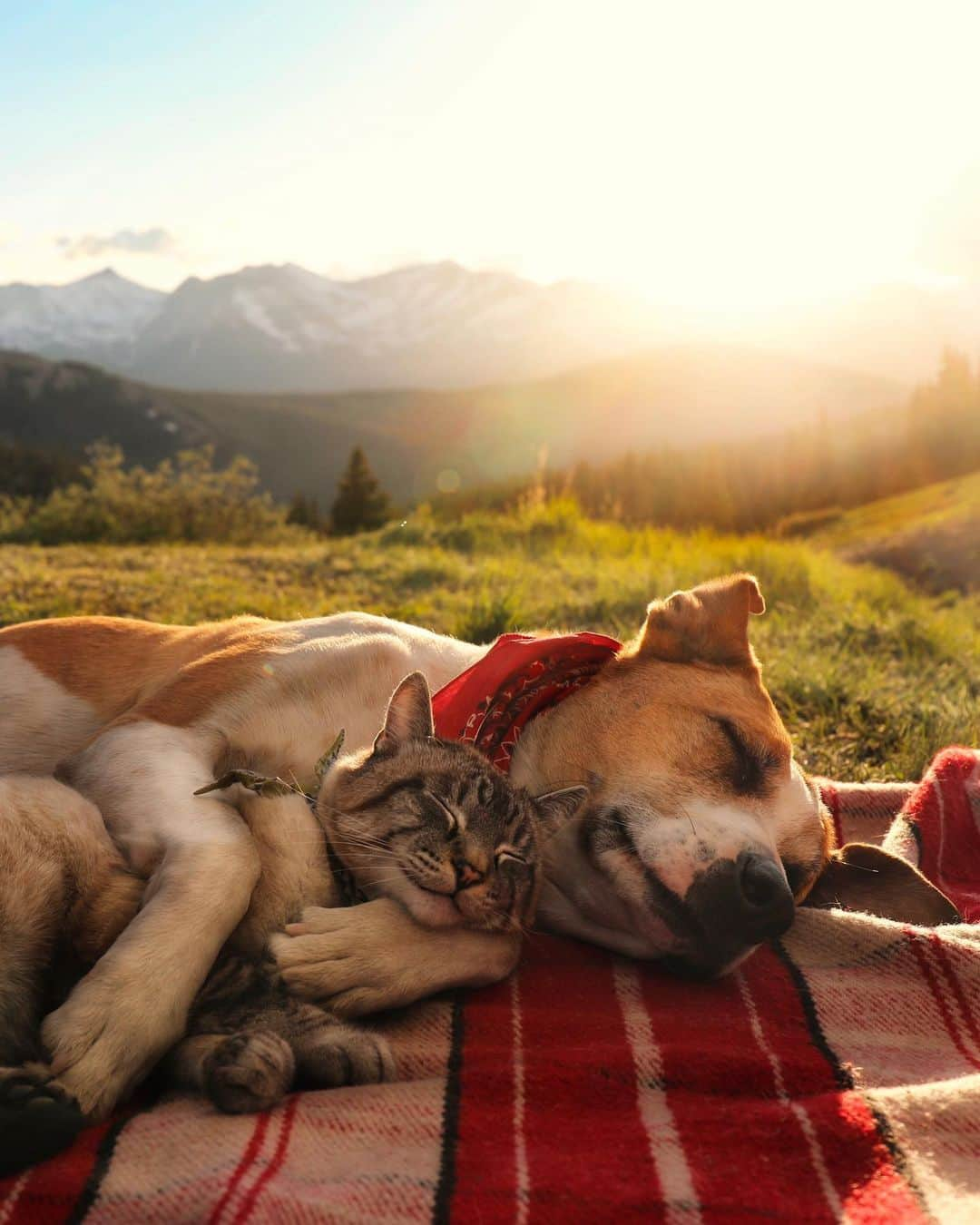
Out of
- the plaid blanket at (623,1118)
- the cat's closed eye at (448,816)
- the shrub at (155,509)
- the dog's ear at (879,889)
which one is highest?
the cat's closed eye at (448,816)

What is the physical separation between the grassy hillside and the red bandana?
716 centimetres

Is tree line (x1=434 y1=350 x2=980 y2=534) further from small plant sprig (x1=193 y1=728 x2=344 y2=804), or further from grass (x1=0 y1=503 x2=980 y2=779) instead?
small plant sprig (x1=193 y1=728 x2=344 y2=804)

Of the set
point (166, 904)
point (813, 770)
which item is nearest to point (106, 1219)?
point (166, 904)

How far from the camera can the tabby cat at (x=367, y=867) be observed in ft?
6.16

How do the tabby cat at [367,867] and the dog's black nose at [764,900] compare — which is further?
the dog's black nose at [764,900]

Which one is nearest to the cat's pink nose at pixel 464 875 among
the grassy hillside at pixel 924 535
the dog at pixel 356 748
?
the dog at pixel 356 748

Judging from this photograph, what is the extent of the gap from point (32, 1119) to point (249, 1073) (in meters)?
0.35

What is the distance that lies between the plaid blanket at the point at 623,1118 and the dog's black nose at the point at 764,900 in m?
0.16

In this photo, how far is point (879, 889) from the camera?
2.85m

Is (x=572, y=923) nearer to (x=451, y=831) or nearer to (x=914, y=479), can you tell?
(x=451, y=831)

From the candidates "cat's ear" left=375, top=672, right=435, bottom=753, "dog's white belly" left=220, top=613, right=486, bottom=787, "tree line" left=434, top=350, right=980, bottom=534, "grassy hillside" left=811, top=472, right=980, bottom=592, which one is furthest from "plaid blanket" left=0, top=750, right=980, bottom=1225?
"tree line" left=434, top=350, right=980, bottom=534

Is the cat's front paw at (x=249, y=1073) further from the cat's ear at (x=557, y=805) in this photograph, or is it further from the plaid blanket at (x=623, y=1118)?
the cat's ear at (x=557, y=805)

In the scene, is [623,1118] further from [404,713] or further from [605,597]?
[605,597]

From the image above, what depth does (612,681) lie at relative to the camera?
297cm
